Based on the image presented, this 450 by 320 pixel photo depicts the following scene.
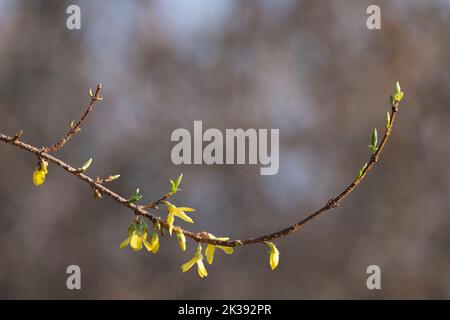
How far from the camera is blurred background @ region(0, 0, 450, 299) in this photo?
17.0ft

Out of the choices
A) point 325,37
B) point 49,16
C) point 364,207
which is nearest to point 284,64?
point 325,37

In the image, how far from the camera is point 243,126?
5328mm

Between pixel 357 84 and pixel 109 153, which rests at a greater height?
pixel 357 84

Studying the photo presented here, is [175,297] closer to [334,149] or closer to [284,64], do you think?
[334,149]

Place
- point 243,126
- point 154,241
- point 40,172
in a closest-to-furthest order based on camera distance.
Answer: point 154,241 < point 40,172 < point 243,126

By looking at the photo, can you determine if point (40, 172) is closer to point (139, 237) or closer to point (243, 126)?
point (139, 237)

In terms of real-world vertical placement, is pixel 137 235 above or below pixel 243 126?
below

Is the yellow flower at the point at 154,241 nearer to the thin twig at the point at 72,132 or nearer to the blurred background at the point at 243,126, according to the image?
the thin twig at the point at 72,132

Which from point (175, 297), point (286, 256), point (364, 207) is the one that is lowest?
point (175, 297)

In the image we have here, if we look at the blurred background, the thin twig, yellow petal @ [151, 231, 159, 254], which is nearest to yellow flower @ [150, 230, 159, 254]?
yellow petal @ [151, 231, 159, 254]

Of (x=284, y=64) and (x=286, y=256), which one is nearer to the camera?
(x=286, y=256)

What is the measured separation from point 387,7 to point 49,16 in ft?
8.94

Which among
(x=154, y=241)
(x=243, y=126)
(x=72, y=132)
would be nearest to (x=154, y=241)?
(x=154, y=241)

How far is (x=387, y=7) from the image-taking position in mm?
5512
